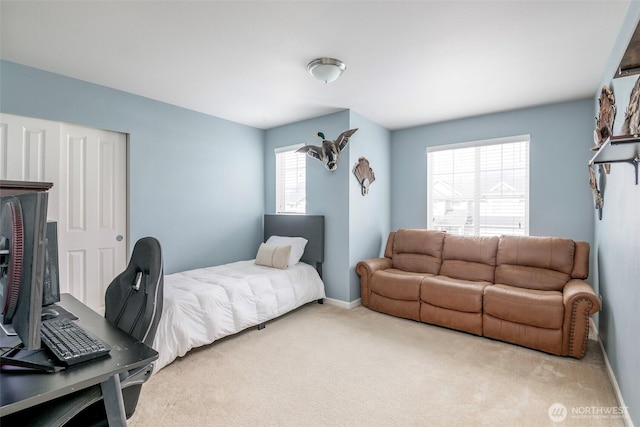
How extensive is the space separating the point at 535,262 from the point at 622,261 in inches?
49.7

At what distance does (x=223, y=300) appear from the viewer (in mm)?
2951

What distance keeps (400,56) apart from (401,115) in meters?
1.62

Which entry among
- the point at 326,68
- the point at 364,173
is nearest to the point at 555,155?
the point at 364,173

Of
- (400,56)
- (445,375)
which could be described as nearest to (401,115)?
(400,56)

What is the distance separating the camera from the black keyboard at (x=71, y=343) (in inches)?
42.0

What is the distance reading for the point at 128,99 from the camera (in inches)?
133

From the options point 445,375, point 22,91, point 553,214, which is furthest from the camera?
point 553,214

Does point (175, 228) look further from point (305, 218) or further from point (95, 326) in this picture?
point (95, 326)

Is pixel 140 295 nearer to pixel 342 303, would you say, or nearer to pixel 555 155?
pixel 342 303

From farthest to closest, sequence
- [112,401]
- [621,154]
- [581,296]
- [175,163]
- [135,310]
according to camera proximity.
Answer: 1. [175,163]
2. [581,296]
3. [621,154]
4. [135,310]
5. [112,401]

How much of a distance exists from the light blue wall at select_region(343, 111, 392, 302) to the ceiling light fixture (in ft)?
4.28

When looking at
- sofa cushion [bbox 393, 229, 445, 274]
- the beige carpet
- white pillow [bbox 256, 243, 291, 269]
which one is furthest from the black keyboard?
sofa cushion [bbox 393, 229, 445, 274]

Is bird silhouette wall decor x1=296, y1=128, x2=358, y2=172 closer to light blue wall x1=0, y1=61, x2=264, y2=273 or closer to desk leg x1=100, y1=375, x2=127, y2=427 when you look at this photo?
light blue wall x1=0, y1=61, x2=264, y2=273

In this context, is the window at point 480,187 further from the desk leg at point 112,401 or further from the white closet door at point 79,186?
the desk leg at point 112,401
